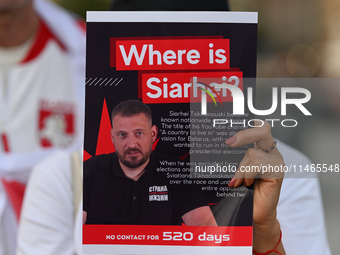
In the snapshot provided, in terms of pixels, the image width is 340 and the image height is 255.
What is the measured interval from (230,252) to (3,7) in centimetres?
143

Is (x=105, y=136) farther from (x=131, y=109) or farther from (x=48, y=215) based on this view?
(x=48, y=215)

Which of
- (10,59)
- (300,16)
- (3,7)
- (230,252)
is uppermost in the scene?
(300,16)

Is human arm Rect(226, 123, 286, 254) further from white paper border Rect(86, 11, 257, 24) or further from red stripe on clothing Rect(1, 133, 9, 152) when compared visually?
red stripe on clothing Rect(1, 133, 9, 152)

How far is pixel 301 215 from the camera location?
0.92 metres

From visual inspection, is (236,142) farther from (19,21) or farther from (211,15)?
(19,21)

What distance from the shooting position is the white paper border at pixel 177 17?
0.73 metres

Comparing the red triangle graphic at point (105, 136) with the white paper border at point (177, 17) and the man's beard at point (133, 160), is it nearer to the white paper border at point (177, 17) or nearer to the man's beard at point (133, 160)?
the man's beard at point (133, 160)

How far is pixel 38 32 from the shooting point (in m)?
1.92

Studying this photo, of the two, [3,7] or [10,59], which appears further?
[10,59]

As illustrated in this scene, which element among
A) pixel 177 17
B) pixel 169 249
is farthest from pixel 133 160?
pixel 177 17

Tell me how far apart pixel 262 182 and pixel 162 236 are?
0.73 ft

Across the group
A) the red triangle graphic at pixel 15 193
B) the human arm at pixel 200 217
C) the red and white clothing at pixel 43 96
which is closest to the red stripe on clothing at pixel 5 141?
the red and white clothing at pixel 43 96

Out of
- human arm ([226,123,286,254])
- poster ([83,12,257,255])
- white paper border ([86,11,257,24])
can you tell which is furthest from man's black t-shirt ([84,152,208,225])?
white paper border ([86,11,257,24])

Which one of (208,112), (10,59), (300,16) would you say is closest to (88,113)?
(208,112)
